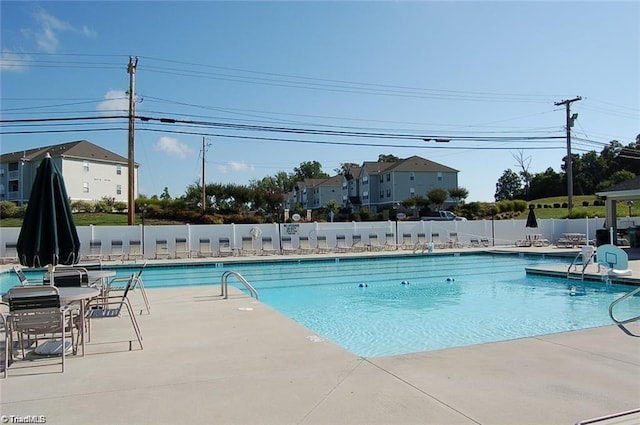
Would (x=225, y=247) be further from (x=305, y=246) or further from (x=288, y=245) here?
(x=305, y=246)

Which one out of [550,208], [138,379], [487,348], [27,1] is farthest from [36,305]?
[550,208]

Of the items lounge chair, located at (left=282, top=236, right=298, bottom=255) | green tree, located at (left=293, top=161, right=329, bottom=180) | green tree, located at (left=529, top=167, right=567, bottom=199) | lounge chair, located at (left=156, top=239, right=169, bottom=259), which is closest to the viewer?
lounge chair, located at (left=156, top=239, right=169, bottom=259)

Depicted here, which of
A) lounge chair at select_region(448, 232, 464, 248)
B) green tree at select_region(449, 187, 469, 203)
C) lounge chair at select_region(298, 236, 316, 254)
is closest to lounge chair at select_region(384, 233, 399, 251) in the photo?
lounge chair at select_region(448, 232, 464, 248)

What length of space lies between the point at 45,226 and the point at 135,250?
15.1 meters

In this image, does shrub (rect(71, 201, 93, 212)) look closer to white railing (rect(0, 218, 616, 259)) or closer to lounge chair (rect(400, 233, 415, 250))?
white railing (rect(0, 218, 616, 259))

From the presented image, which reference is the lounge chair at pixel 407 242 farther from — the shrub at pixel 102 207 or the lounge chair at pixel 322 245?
the shrub at pixel 102 207

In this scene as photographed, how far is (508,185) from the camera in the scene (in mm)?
77062

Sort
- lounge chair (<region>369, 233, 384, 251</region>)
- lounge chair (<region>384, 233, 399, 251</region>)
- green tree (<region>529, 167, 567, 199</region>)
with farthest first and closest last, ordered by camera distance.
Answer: green tree (<region>529, 167, 567, 199</region>) < lounge chair (<region>384, 233, 399, 251</region>) < lounge chair (<region>369, 233, 384, 251</region>)

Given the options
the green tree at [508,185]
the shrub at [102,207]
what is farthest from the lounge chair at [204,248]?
the green tree at [508,185]

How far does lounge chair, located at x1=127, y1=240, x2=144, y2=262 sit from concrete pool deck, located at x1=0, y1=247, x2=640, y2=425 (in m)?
14.3

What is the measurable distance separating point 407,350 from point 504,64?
14.3 m

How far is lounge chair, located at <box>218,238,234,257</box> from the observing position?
20.7 meters

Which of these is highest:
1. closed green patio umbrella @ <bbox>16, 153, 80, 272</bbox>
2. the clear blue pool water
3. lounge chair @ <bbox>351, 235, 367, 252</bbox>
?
closed green patio umbrella @ <bbox>16, 153, 80, 272</bbox>

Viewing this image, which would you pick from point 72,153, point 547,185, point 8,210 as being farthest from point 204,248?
point 547,185
